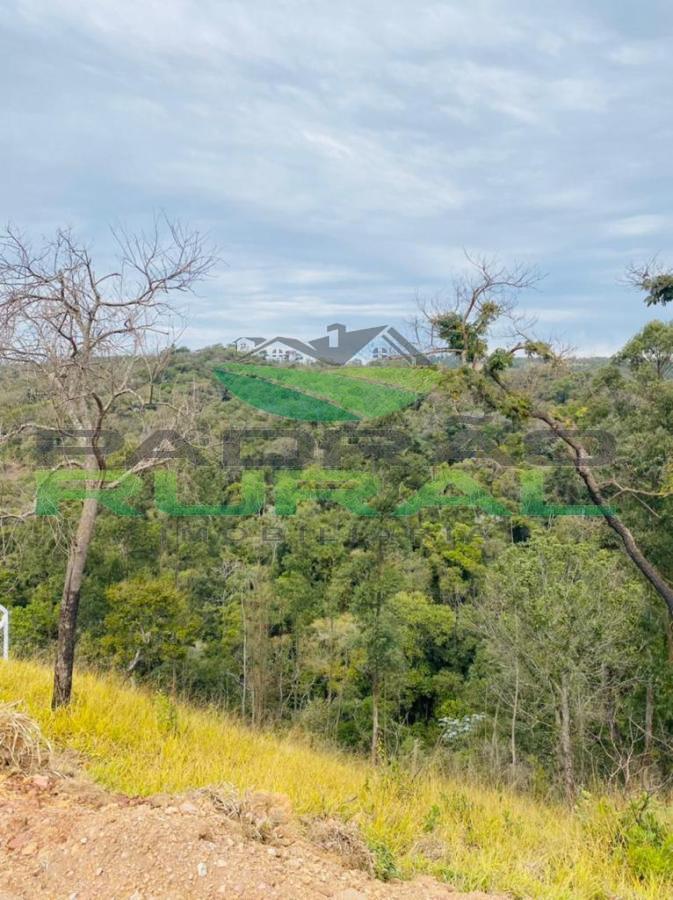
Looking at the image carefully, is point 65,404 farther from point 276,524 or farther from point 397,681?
point 276,524

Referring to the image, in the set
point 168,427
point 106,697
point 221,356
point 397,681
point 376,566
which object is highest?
point 221,356

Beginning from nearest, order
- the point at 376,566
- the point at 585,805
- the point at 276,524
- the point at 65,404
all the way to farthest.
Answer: the point at 585,805 → the point at 65,404 → the point at 376,566 → the point at 276,524

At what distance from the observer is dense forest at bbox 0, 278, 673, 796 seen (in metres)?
7.48

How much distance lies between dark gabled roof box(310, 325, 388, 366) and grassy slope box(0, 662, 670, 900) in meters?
14.5

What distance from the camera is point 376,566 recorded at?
1973cm

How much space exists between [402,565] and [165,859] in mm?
20722

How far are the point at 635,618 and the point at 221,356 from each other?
28.1 metres

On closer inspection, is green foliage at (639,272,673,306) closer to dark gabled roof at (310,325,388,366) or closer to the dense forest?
the dense forest

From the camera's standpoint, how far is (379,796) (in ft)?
12.1

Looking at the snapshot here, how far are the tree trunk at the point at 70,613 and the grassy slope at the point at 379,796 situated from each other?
203 mm

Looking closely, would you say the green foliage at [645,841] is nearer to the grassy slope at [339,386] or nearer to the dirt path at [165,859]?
the dirt path at [165,859]

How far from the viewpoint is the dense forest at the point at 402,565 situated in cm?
748

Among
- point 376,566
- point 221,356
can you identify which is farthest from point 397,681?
point 221,356

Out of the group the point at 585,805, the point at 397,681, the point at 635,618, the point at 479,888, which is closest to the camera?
the point at 479,888
